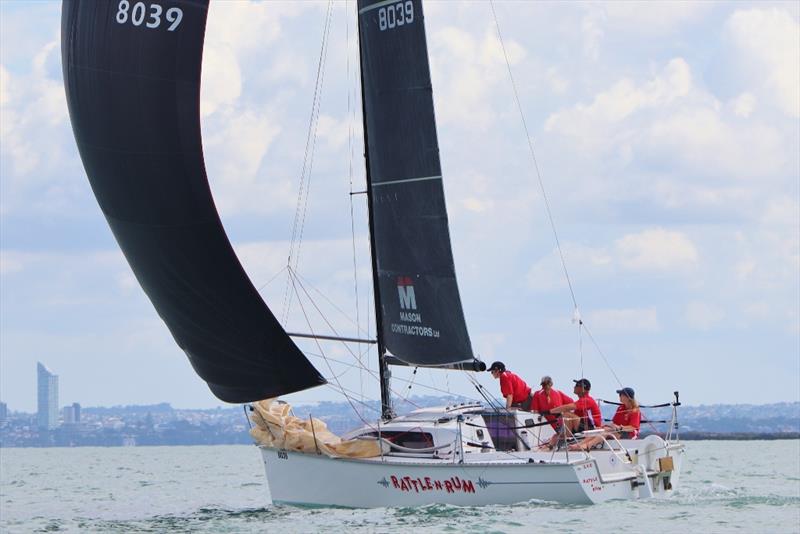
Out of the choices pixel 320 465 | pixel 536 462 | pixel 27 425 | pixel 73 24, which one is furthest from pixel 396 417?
pixel 27 425

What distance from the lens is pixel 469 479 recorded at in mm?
21094

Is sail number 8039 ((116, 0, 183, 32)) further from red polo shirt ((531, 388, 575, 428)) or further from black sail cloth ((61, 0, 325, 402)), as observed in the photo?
red polo shirt ((531, 388, 575, 428))

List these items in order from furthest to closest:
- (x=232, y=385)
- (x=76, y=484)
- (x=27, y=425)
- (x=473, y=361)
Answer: (x=27, y=425) < (x=76, y=484) < (x=473, y=361) < (x=232, y=385)

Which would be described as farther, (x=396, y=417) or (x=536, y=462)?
(x=396, y=417)

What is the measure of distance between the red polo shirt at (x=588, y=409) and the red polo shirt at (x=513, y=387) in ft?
3.09

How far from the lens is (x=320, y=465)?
22422 mm

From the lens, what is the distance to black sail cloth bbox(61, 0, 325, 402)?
68.4 ft

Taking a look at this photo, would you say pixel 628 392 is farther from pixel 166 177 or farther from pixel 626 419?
pixel 166 177

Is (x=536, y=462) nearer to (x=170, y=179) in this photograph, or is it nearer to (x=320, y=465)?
(x=320, y=465)

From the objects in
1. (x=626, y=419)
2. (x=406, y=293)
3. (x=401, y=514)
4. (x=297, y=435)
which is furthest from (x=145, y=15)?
(x=626, y=419)

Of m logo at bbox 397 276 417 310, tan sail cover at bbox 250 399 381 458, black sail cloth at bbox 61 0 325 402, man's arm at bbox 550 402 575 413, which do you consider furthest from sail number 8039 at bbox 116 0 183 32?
man's arm at bbox 550 402 575 413

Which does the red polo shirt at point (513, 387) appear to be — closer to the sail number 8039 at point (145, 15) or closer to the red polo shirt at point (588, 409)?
the red polo shirt at point (588, 409)

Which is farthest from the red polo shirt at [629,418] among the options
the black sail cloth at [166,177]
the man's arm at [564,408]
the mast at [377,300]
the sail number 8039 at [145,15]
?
the sail number 8039 at [145,15]

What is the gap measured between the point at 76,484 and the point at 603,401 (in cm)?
2008
